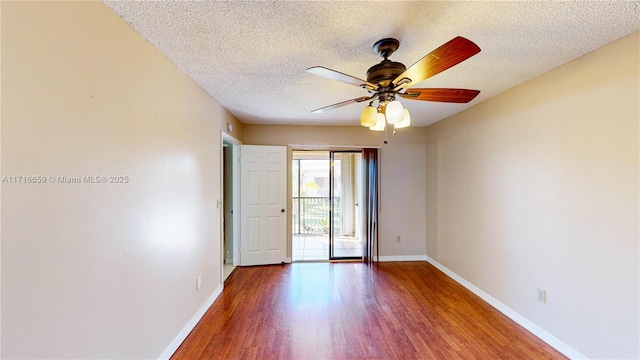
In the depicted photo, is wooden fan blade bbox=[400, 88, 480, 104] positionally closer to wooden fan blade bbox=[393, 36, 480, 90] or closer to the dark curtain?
wooden fan blade bbox=[393, 36, 480, 90]

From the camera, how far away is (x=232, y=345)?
2238 millimetres

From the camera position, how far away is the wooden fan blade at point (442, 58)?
121cm

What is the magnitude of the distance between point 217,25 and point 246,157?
2796mm

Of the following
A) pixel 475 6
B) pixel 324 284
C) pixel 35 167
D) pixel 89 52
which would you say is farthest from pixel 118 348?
pixel 475 6

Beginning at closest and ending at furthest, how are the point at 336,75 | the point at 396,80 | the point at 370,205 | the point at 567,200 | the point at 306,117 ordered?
the point at 336,75 < the point at 396,80 < the point at 567,200 < the point at 306,117 < the point at 370,205

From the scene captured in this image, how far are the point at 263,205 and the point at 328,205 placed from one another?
137cm

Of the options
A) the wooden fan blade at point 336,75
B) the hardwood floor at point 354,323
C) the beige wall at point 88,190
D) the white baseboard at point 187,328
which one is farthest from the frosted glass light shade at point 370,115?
the white baseboard at point 187,328

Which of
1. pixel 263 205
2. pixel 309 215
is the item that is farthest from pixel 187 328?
pixel 309 215

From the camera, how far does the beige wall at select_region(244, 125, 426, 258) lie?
457cm

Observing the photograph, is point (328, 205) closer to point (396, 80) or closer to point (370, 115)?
point (370, 115)

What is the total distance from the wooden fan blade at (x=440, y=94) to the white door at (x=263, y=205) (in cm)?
284

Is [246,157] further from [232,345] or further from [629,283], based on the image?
[629,283]

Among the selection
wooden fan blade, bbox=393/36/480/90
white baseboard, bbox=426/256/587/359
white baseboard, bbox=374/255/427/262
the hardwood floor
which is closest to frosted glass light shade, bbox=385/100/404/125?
wooden fan blade, bbox=393/36/480/90

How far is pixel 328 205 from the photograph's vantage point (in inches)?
202
